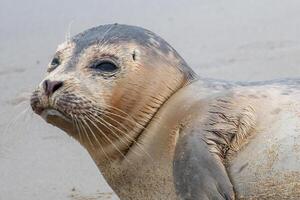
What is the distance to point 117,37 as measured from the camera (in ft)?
12.5

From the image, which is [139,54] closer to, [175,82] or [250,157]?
[175,82]

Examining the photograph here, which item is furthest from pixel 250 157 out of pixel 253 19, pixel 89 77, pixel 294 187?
pixel 253 19

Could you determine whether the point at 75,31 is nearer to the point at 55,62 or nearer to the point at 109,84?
the point at 55,62

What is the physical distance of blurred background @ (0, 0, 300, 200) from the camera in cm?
544

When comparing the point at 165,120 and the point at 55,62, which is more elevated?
the point at 55,62

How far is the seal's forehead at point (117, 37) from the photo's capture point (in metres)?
3.79

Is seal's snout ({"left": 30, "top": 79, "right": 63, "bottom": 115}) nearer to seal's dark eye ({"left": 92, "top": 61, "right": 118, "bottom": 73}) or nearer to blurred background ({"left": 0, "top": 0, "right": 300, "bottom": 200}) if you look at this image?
seal's dark eye ({"left": 92, "top": 61, "right": 118, "bottom": 73})

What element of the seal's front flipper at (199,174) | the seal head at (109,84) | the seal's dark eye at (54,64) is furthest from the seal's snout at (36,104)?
the seal's front flipper at (199,174)

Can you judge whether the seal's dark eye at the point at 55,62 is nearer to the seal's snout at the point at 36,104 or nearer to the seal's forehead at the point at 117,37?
the seal's forehead at the point at 117,37

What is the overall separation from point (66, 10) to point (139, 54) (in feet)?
17.4

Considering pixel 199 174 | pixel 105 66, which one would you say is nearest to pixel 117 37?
pixel 105 66

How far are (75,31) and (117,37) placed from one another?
454cm

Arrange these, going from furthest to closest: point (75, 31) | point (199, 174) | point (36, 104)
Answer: point (75, 31)
point (36, 104)
point (199, 174)

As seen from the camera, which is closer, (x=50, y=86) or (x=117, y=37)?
(x=50, y=86)
